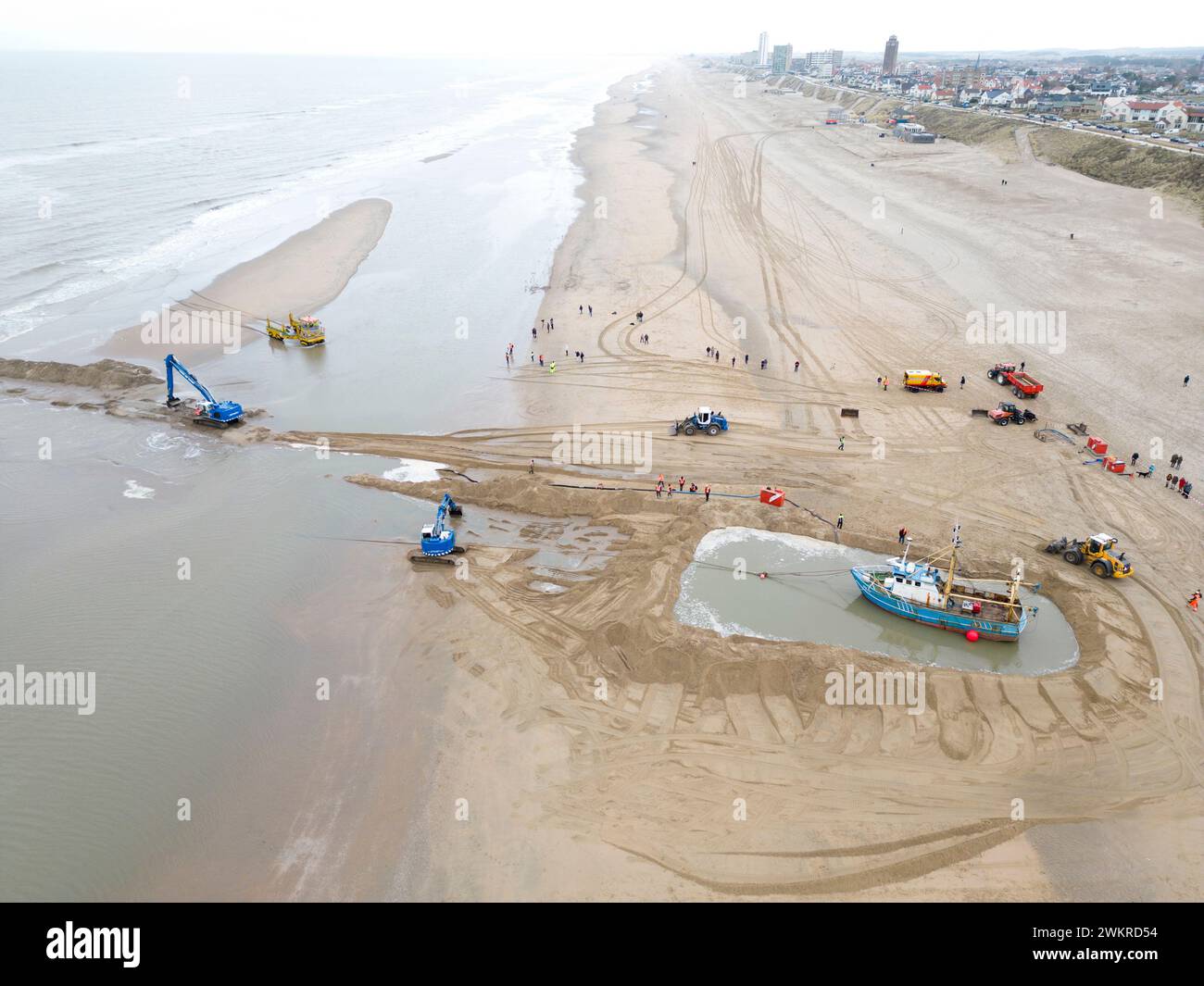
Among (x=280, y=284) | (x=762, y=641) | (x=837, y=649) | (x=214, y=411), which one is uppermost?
(x=280, y=284)

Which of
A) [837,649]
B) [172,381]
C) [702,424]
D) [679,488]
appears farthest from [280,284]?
[837,649]

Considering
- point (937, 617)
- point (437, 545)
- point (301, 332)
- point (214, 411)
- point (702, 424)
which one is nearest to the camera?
point (937, 617)

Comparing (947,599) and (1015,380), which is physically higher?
(1015,380)

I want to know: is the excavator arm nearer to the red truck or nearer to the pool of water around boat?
the pool of water around boat

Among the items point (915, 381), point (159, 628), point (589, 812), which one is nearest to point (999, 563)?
point (915, 381)

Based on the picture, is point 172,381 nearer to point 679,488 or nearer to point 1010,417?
point 679,488

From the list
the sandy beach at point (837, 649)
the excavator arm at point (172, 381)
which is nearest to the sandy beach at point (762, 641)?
the sandy beach at point (837, 649)
